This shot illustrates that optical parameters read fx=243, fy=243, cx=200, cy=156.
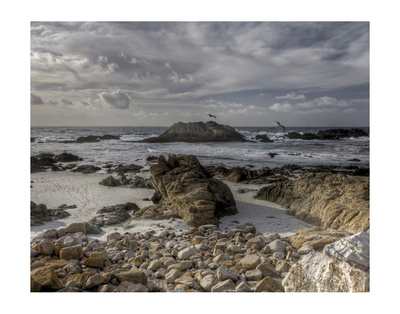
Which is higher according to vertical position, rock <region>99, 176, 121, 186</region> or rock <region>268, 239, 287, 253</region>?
rock <region>99, 176, 121, 186</region>

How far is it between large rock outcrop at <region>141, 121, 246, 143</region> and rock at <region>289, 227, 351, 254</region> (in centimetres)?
356

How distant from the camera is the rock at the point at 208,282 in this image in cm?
236

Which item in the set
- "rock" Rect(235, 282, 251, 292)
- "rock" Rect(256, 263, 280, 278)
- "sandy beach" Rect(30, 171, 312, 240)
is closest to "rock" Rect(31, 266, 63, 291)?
"rock" Rect(235, 282, 251, 292)

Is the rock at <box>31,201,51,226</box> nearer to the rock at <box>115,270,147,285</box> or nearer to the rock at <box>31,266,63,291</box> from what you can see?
the rock at <box>31,266,63,291</box>

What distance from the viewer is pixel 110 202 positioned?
6.37 meters

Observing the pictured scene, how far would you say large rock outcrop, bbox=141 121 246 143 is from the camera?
6406 mm

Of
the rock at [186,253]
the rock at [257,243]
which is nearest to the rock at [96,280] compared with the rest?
the rock at [186,253]

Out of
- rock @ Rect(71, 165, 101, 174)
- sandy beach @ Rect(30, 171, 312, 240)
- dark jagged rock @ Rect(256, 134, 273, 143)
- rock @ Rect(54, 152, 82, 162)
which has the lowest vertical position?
sandy beach @ Rect(30, 171, 312, 240)

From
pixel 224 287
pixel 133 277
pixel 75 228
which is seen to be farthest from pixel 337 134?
pixel 75 228

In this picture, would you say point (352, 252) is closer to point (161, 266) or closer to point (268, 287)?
point (268, 287)

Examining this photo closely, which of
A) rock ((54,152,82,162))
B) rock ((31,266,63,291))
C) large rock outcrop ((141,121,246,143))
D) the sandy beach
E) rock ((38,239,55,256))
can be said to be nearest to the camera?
rock ((31,266,63,291))

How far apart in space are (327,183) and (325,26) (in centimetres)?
315
